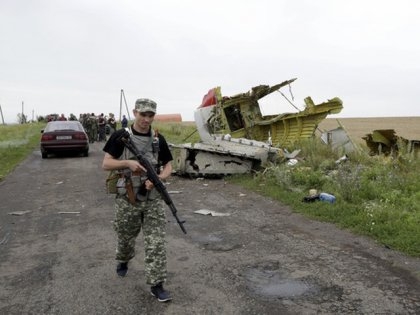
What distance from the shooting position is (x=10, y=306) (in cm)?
409

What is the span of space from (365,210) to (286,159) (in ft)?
15.8

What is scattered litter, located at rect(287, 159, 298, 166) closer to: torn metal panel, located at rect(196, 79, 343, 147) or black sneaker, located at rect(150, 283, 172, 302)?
torn metal panel, located at rect(196, 79, 343, 147)

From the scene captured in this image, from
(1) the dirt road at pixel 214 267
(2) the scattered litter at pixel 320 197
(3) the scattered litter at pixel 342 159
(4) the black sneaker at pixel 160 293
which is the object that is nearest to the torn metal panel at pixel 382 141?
(3) the scattered litter at pixel 342 159

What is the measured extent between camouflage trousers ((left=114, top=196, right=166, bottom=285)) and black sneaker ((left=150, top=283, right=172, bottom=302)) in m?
0.08

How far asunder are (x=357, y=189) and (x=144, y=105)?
17.2 feet

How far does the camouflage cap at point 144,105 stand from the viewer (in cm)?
408

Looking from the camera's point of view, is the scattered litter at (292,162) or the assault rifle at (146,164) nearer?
the assault rifle at (146,164)

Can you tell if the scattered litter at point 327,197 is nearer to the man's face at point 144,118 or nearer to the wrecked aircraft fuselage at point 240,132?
the wrecked aircraft fuselage at point 240,132

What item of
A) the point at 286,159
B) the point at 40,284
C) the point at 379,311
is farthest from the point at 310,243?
the point at 286,159

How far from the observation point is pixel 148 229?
413 cm

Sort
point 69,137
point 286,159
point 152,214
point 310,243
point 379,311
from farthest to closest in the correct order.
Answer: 1. point 69,137
2. point 286,159
3. point 310,243
4. point 152,214
5. point 379,311

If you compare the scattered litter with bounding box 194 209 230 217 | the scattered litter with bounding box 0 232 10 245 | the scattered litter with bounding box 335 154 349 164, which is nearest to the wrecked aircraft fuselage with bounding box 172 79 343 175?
the scattered litter with bounding box 335 154 349 164

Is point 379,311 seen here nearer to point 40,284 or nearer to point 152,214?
point 152,214

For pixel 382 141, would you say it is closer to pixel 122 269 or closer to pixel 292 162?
pixel 292 162
